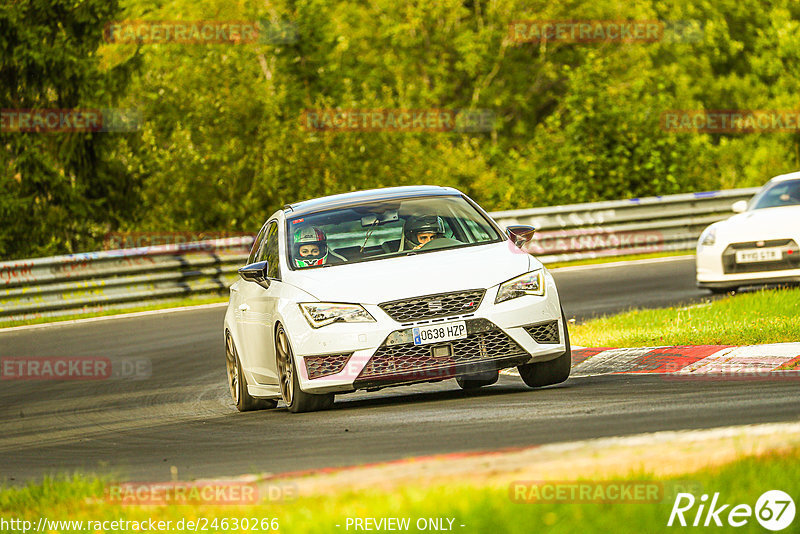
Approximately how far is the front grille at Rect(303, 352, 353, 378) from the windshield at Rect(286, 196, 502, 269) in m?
0.96

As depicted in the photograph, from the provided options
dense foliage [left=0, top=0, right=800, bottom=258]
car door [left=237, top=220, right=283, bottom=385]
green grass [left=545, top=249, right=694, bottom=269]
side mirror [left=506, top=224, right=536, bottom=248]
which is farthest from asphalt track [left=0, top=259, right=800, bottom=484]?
dense foliage [left=0, top=0, right=800, bottom=258]

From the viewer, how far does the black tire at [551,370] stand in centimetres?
967

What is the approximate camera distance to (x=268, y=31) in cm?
3825

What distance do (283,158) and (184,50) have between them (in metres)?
7.00

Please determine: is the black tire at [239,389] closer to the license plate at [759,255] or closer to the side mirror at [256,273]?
the side mirror at [256,273]

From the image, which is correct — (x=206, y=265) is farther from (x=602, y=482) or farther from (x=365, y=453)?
(x=602, y=482)

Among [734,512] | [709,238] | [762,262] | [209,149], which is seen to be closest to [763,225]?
[762,262]

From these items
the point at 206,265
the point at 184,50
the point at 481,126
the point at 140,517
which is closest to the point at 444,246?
the point at 140,517

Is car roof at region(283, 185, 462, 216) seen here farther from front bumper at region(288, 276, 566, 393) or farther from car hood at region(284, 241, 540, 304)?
front bumper at region(288, 276, 566, 393)

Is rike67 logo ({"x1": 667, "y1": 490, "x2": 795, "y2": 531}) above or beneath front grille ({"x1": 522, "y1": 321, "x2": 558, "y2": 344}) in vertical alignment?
above

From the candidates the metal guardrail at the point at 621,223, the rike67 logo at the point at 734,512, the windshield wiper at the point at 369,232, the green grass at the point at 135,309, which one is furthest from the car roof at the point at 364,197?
the metal guardrail at the point at 621,223

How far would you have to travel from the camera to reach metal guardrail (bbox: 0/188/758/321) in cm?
2039

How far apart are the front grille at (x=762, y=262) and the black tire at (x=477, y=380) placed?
5373 mm

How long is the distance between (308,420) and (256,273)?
171 centimetres
